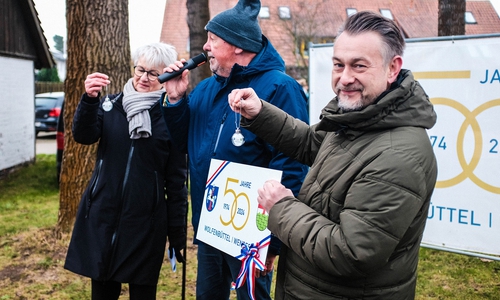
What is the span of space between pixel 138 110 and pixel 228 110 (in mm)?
613

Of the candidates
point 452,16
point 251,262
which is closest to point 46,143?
point 452,16

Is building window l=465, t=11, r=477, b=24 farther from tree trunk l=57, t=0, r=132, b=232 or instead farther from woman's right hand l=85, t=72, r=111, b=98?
woman's right hand l=85, t=72, r=111, b=98

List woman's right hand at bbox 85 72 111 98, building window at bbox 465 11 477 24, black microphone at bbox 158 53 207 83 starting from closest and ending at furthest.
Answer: black microphone at bbox 158 53 207 83 < woman's right hand at bbox 85 72 111 98 < building window at bbox 465 11 477 24

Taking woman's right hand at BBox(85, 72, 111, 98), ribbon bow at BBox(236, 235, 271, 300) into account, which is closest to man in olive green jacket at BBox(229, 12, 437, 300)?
ribbon bow at BBox(236, 235, 271, 300)

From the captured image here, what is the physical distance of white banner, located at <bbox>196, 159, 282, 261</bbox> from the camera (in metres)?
2.26

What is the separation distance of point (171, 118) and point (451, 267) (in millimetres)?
3536

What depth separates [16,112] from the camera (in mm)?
11578

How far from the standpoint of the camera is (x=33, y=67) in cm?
1288

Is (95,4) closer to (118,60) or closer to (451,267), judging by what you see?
(118,60)

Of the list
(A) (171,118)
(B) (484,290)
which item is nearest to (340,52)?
(A) (171,118)

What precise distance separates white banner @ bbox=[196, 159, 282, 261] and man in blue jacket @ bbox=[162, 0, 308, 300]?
0.49 ft

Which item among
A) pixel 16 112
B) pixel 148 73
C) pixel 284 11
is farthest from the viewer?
pixel 284 11

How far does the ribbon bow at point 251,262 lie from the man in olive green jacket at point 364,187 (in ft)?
0.81

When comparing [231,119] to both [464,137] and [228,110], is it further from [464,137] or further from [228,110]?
[464,137]
